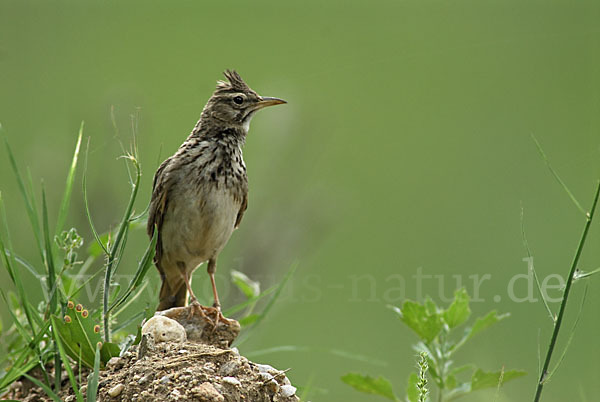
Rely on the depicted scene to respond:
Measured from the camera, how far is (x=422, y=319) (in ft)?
10.8

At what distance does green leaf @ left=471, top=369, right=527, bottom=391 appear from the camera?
3160 mm

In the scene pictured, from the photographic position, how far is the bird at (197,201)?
4.39m

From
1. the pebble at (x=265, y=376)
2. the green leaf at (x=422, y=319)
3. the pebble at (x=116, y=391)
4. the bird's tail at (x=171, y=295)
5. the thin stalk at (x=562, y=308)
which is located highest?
the thin stalk at (x=562, y=308)

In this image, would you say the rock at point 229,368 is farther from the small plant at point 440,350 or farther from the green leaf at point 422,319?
the green leaf at point 422,319

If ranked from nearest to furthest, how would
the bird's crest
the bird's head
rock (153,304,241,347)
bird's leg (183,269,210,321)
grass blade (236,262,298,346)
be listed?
rock (153,304,241,347) < bird's leg (183,269,210,321) < grass blade (236,262,298,346) < the bird's head < the bird's crest

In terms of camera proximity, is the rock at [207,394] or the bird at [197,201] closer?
the rock at [207,394]

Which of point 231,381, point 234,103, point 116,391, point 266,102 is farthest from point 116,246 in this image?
point 266,102

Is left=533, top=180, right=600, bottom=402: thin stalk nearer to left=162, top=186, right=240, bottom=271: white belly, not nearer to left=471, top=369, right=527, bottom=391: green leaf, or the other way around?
left=471, top=369, right=527, bottom=391: green leaf

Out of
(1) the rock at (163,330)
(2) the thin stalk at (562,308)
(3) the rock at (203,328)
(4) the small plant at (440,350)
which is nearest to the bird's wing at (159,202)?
(3) the rock at (203,328)

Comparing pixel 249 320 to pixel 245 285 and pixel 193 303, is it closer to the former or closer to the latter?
pixel 245 285

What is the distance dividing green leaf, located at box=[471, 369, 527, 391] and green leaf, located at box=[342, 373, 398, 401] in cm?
33

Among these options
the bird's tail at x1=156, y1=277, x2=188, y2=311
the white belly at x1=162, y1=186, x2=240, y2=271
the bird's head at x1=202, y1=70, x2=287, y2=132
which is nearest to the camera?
the white belly at x1=162, y1=186, x2=240, y2=271

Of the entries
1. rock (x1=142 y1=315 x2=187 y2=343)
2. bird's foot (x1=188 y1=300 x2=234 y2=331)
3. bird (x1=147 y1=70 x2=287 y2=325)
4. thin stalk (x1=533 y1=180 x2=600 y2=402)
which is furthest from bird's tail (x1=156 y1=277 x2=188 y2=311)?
thin stalk (x1=533 y1=180 x2=600 y2=402)

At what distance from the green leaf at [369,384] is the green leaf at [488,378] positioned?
0.33 metres
